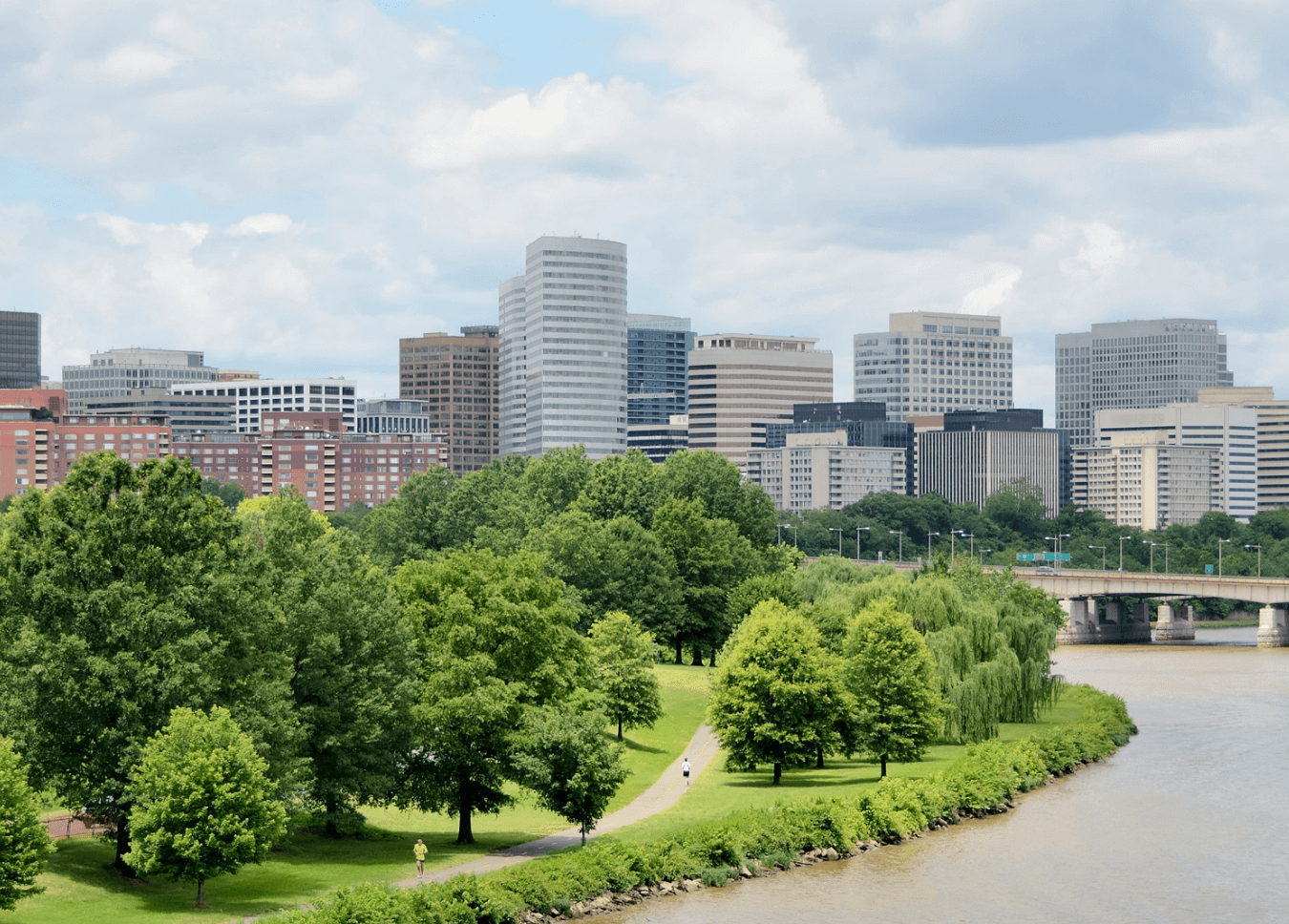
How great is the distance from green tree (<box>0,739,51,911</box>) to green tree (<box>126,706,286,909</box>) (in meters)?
3.21

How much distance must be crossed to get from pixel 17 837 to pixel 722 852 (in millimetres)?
26386

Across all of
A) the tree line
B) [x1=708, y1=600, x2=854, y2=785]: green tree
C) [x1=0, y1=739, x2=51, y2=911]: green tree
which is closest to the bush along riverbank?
the tree line

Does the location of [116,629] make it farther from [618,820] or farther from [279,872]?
[618,820]

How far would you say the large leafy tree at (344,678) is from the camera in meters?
64.5

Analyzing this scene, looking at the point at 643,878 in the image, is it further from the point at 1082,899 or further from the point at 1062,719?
the point at 1062,719

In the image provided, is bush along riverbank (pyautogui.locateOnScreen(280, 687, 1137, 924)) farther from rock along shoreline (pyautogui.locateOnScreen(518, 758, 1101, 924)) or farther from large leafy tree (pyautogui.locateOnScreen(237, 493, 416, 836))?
large leafy tree (pyautogui.locateOnScreen(237, 493, 416, 836))

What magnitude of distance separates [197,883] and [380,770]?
11.1 meters

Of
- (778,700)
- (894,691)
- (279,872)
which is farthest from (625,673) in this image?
(279,872)

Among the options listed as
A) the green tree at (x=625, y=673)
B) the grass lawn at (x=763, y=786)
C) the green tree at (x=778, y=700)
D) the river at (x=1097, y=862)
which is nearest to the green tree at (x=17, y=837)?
the river at (x=1097, y=862)

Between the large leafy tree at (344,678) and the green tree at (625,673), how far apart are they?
2530cm

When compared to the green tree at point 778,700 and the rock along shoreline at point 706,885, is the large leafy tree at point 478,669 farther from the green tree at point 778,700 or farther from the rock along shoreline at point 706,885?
the green tree at point 778,700

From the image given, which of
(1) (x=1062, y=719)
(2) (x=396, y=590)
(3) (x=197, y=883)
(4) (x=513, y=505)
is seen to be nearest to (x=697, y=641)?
(4) (x=513, y=505)

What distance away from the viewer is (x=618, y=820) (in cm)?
7294

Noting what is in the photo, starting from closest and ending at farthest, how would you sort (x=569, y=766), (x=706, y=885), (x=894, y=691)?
(x=706, y=885), (x=569, y=766), (x=894, y=691)
